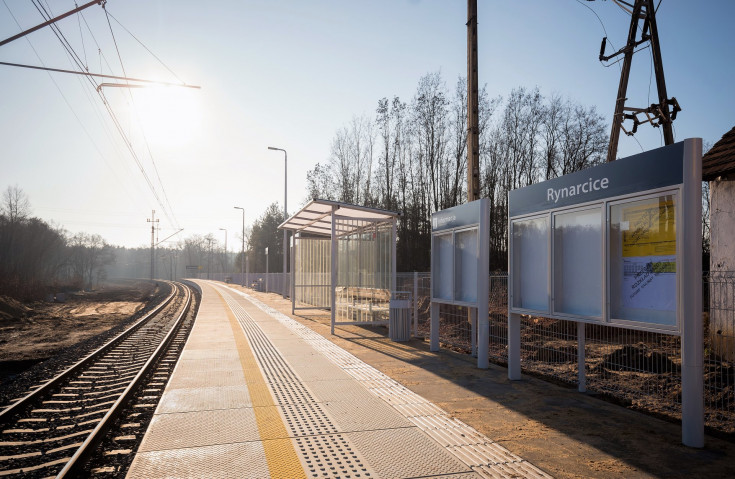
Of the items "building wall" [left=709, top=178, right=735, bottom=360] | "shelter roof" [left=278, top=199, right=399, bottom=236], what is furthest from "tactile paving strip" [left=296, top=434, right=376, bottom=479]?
"shelter roof" [left=278, top=199, right=399, bottom=236]

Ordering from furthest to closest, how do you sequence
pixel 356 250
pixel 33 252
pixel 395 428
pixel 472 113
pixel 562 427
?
pixel 33 252
pixel 356 250
pixel 472 113
pixel 562 427
pixel 395 428

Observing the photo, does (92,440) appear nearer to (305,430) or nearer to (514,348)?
(305,430)

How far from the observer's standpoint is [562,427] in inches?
213

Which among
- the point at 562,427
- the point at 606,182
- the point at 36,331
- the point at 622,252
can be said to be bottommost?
the point at 36,331

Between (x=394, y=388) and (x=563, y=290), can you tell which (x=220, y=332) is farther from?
(x=563, y=290)

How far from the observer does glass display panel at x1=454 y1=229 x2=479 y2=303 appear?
927 cm

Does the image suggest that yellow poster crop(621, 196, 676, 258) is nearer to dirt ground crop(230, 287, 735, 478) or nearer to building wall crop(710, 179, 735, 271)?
dirt ground crop(230, 287, 735, 478)

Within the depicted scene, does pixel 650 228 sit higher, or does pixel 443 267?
pixel 650 228

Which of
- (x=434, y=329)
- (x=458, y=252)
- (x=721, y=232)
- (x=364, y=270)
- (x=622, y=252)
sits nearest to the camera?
(x=622, y=252)

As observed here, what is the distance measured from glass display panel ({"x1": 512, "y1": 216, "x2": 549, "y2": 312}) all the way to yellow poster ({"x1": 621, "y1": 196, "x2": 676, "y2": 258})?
1.57 meters

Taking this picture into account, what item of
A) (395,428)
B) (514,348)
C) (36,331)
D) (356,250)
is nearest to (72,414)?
(395,428)

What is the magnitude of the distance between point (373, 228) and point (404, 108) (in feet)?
63.0

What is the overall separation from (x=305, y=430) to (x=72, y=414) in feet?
11.4

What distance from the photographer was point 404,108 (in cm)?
3219
